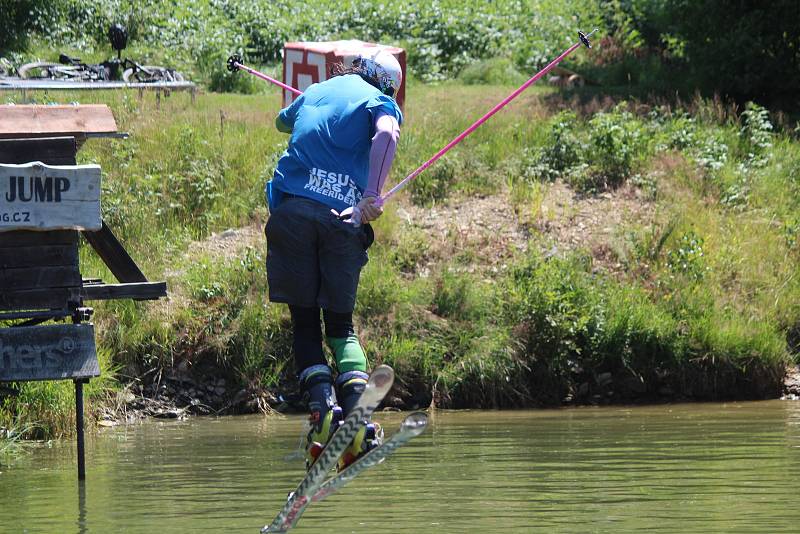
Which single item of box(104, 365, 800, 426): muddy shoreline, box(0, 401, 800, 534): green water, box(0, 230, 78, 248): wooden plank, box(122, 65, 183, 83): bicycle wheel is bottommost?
box(104, 365, 800, 426): muddy shoreline

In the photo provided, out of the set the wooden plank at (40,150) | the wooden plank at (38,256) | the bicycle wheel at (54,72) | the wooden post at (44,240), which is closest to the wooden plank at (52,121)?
the wooden post at (44,240)

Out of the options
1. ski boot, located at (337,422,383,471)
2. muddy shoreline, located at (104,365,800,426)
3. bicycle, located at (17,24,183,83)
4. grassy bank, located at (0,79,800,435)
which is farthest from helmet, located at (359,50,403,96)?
bicycle, located at (17,24,183,83)

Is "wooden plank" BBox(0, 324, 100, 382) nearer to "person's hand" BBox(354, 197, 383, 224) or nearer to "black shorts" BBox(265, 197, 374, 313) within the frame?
"black shorts" BBox(265, 197, 374, 313)

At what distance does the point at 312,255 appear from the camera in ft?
24.3

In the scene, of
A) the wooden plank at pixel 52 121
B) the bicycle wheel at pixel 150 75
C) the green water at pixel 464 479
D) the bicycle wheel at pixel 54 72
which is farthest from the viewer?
the bicycle wheel at pixel 54 72

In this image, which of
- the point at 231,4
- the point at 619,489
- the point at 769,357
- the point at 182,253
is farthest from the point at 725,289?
the point at 231,4

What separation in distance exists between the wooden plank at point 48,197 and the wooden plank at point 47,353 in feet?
2.28

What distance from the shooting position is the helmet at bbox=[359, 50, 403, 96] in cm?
779

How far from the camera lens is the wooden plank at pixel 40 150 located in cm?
869

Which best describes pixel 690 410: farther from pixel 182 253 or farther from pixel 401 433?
pixel 401 433

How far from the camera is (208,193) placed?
15.3 meters

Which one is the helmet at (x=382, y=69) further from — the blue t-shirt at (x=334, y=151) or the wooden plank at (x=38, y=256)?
the wooden plank at (x=38, y=256)

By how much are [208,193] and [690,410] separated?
599 cm

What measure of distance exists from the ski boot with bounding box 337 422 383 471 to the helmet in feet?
6.74
